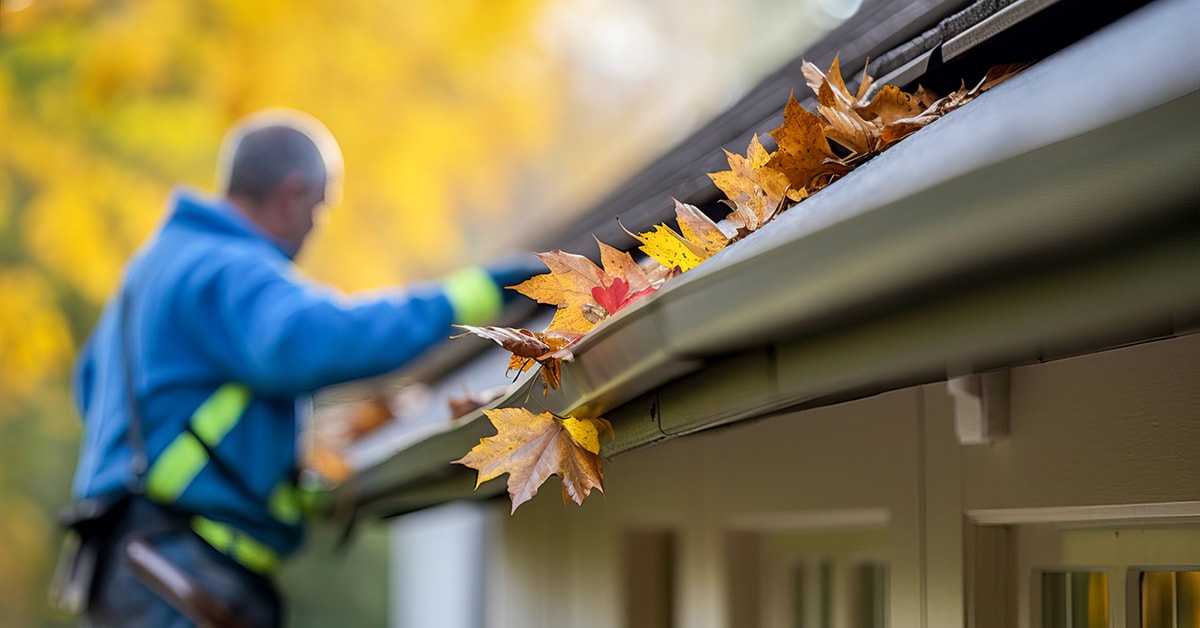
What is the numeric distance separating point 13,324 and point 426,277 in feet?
11.7

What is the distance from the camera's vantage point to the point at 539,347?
1.35 m

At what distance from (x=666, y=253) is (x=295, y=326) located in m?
1.77

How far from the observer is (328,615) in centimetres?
982

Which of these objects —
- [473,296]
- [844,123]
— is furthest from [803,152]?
[473,296]

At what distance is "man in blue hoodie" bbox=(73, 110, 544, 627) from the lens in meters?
3.00

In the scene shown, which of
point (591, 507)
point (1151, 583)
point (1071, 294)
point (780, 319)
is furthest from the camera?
point (591, 507)

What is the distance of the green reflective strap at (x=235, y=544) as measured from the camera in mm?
3215

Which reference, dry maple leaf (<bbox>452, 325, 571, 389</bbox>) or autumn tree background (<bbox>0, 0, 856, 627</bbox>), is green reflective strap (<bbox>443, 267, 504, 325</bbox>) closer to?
dry maple leaf (<bbox>452, 325, 571, 389</bbox>)

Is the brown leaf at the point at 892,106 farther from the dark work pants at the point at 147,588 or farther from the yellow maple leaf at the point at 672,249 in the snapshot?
the dark work pants at the point at 147,588

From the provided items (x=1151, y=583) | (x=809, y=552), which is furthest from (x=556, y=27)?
(x=1151, y=583)

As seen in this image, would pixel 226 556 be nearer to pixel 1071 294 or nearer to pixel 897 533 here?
pixel 897 533

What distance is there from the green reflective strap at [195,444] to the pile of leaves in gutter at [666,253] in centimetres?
196

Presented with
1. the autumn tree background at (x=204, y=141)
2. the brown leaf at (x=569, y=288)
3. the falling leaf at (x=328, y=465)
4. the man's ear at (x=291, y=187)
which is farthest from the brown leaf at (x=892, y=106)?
the autumn tree background at (x=204, y=141)

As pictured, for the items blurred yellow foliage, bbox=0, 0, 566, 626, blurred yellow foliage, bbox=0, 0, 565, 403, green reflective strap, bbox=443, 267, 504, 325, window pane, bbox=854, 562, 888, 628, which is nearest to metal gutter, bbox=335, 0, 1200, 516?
window pane, bbox=854, 562, 888, 628
